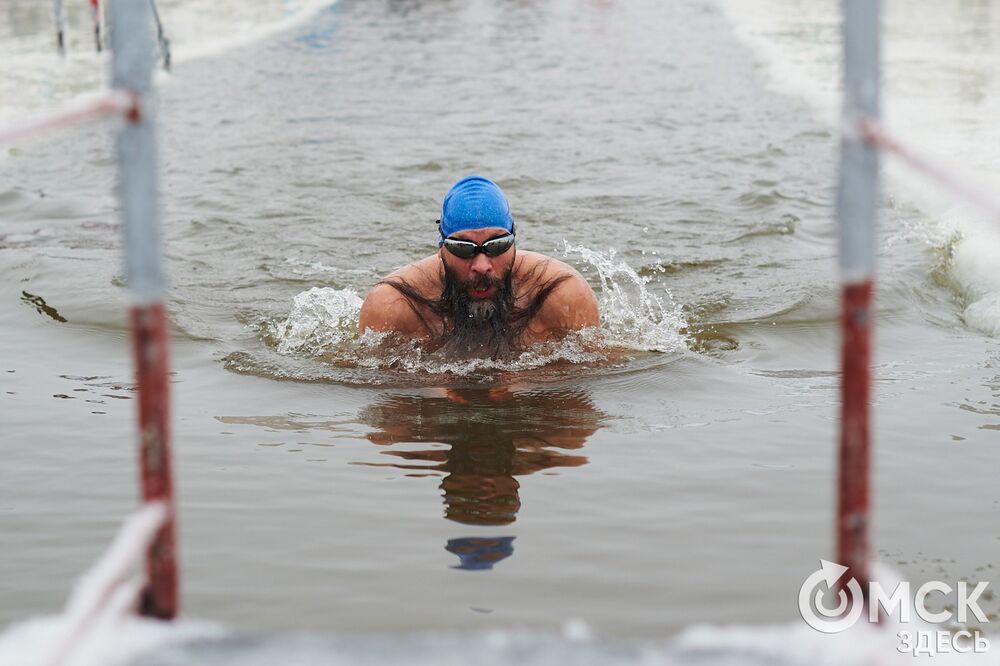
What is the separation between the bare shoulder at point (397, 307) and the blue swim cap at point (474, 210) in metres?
0.41

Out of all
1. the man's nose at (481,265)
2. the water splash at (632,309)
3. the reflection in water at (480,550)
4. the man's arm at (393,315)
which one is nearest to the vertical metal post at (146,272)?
the reflection in water at (480,550)

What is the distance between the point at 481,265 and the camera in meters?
6.32

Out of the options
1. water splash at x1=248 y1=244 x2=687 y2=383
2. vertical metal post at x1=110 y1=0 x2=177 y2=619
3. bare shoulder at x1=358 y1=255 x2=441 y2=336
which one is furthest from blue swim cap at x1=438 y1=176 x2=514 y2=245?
vertical metal post at x1=110 y1=0 x2=177 y2=619

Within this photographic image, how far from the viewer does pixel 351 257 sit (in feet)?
30.4

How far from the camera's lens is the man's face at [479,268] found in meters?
6.28

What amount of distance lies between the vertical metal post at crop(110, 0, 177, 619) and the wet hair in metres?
4.39

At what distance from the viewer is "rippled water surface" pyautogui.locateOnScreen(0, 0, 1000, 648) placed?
3842 millimetres

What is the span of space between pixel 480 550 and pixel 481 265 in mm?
2558

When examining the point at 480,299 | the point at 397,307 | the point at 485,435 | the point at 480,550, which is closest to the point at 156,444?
the point at 480,550

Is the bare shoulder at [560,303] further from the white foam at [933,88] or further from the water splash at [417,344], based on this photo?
the white foam at [933,88]

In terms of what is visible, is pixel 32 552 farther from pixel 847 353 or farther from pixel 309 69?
pixel 309 69

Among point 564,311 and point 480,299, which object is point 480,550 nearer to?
point 480,299

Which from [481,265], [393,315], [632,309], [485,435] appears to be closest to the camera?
[485,435]

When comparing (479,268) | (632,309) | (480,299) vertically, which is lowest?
(632,309)
